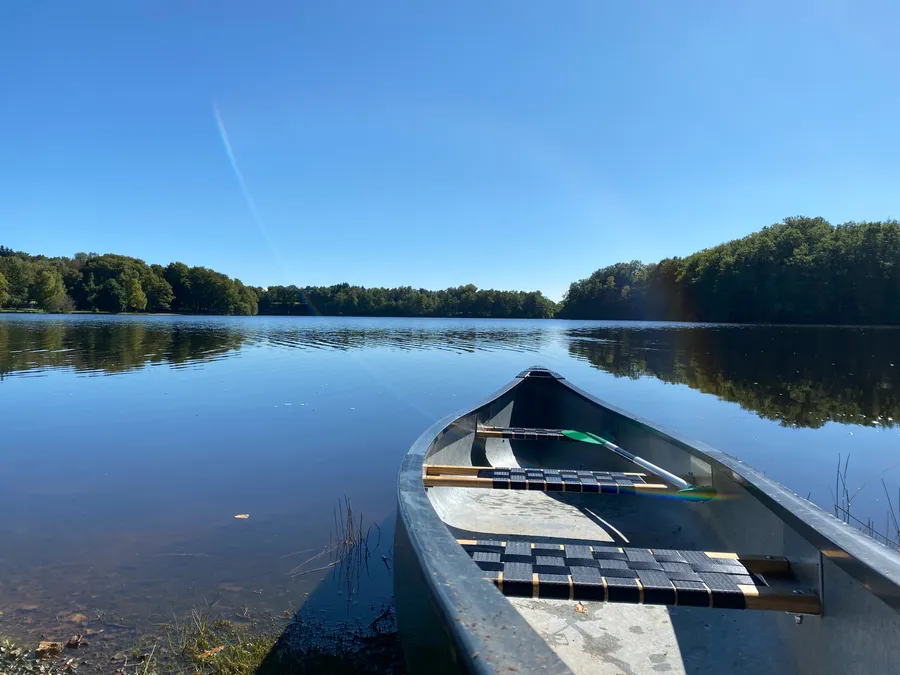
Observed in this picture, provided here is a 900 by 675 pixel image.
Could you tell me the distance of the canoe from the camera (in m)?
1.62

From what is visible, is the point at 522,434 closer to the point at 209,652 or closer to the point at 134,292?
the point at 209,652

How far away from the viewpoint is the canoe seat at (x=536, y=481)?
3.64 meters

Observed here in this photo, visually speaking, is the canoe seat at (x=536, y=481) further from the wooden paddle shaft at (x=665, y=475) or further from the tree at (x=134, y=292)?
the tree at (x=134, y=292)

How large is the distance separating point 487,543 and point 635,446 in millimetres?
3547

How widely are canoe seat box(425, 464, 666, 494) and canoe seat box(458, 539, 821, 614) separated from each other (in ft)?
3.57

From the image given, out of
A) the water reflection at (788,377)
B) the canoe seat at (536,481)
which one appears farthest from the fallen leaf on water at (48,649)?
the water reflection at (788,377)

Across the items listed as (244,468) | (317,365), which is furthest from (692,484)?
(317,365)

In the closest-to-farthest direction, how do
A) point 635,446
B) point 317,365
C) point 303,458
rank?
point 635,446 < point 303,458 < point 317,365

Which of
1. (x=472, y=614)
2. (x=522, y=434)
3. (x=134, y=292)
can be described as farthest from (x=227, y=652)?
(x=134, y=292)

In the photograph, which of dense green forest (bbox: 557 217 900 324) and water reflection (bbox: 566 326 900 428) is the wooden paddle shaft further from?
dense green forest (bbox: 557 217 900 324)

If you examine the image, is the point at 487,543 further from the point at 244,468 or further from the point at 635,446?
the point at 244,468

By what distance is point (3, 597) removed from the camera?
3635 millimetres

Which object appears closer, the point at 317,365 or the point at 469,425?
the point at 469,425

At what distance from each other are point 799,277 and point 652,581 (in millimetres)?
77318
